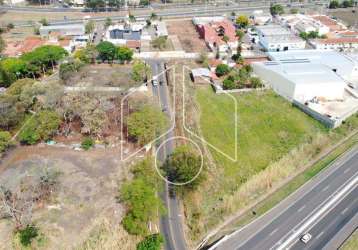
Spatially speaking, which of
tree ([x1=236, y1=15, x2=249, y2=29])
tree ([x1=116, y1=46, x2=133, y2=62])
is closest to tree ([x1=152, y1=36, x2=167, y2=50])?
tree ([x1=116, y1=46, x2=133, y2=62])

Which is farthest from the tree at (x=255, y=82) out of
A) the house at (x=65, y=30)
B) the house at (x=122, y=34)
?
the house at (x=65, y=30)

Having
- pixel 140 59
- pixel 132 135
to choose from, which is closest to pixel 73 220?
pixel 132 135

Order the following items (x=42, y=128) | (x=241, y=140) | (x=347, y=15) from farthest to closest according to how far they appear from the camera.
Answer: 1. (x=347, y=15)
2. (x=241, y=140)
3. (x=42, y=128)

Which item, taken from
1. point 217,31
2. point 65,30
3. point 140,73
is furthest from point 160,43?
point 65,30

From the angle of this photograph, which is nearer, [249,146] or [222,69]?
[249,146]

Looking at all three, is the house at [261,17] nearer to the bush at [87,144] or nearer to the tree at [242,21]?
the tree at [242,21]

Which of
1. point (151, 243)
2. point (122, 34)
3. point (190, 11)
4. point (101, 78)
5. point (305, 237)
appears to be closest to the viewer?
point (151, 243)

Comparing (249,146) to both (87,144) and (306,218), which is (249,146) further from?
(87,144)

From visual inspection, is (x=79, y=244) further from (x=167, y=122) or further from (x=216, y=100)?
(x=216, y=100)
